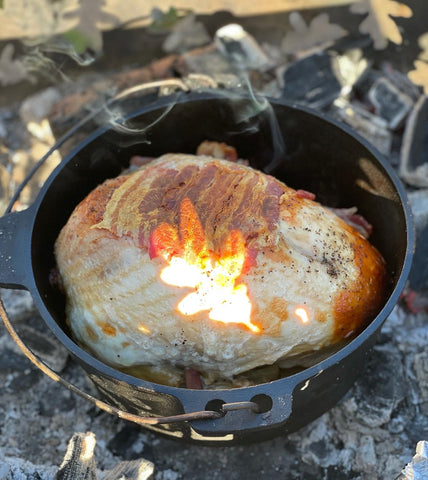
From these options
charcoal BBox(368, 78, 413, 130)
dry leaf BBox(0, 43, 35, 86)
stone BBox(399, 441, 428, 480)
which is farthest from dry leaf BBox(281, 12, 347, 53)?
stone BBox(399, 441, 428, 480)

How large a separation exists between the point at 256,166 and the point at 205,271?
3.41 feet

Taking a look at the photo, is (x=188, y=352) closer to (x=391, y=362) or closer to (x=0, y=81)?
(x=391, y=362)

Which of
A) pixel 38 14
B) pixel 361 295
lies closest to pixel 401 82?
pixel 361 295

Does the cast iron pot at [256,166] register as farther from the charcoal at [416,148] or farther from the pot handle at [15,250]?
the charcoal at [416,148]

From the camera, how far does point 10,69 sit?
3529 millimetres

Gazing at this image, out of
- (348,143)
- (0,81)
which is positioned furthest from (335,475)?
(0,81)

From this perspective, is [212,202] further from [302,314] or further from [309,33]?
[309,33]

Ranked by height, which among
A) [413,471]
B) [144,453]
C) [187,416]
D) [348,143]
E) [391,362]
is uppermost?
[348,143]

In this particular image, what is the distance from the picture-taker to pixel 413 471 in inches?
67.1

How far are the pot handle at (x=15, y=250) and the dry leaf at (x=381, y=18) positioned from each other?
231cm

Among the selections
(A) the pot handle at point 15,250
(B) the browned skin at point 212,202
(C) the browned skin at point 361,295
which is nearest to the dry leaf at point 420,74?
(C) the browned skin at point 361,295

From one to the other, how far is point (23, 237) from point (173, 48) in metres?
2.07

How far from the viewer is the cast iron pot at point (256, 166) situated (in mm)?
1669

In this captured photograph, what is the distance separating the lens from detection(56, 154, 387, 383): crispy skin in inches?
73.2
